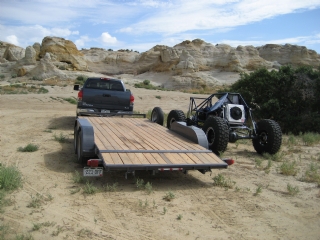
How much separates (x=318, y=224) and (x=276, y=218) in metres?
0.52

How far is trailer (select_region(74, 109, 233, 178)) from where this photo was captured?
5.41m

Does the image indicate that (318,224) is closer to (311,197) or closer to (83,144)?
(311,197)

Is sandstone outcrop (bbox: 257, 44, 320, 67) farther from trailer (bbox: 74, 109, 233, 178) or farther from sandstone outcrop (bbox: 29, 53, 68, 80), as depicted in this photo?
trailer (bbox: 74, 109, 233, 178)

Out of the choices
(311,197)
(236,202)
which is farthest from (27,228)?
(311,197)

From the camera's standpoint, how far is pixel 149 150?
609cm

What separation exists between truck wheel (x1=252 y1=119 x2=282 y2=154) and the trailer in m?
2.10

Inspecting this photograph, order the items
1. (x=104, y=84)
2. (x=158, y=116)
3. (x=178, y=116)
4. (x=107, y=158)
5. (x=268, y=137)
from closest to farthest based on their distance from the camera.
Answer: (x=107, y=158) < (x=268, y=137) < (x=178, y=116) < (x=158, y=116) < (x=104, y=84)

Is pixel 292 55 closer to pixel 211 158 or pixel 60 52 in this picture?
pixel 60 52

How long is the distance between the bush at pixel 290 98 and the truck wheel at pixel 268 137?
5.53 m

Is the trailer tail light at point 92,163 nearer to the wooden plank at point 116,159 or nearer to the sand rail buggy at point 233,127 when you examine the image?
the wooden plank at point 116,159

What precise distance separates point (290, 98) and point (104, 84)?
7.65m

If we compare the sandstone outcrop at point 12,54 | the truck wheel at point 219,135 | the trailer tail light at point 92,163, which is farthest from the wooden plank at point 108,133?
the sandstone outcrop at point 12,54

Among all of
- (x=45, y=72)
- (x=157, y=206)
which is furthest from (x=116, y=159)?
(x=45, y=72)

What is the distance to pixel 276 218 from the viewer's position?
185 inches
